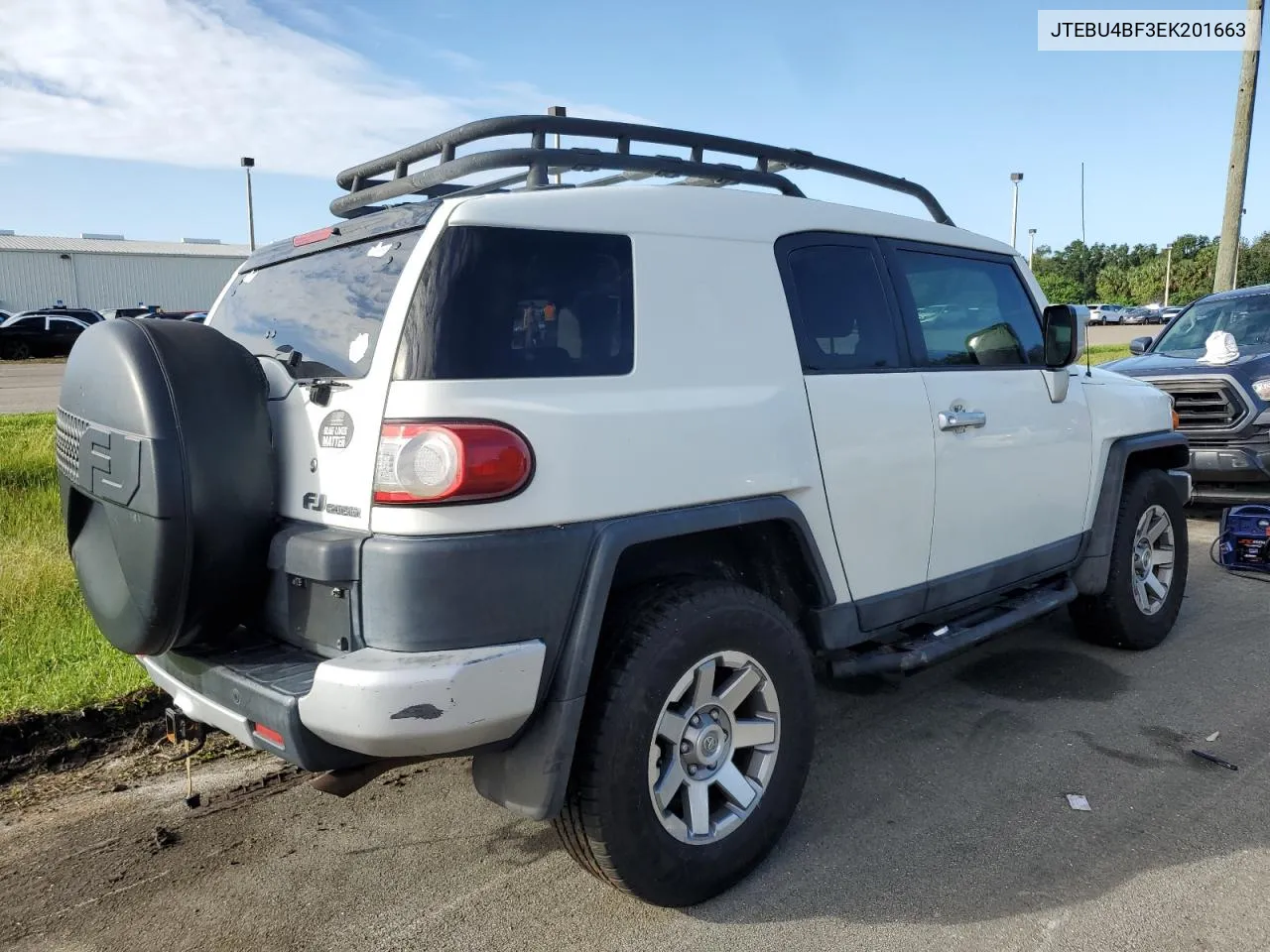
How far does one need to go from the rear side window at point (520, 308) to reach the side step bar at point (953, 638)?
1.50m

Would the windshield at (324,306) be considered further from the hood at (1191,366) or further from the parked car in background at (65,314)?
the parked car in background at (65,314)

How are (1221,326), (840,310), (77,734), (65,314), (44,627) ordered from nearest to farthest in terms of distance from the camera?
(840,310)
(77,734)
(44,627)
(1221,326)
(65,314)

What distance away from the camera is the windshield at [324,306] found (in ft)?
8.44

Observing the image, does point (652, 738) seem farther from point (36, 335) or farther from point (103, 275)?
point (103, 275)

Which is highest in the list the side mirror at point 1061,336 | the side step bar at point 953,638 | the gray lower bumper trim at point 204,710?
the side mirror at point 1061,336

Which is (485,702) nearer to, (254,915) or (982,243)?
(254,915)

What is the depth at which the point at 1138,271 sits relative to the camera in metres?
71.6

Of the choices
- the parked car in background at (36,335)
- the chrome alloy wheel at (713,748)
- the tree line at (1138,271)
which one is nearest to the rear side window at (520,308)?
the chrome alloy wheel at (713,748)

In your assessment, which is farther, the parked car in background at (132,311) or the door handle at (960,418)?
the parked car in background at (132,311)

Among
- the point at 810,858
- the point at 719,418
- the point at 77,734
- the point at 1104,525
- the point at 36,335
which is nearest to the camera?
the point at 719,418

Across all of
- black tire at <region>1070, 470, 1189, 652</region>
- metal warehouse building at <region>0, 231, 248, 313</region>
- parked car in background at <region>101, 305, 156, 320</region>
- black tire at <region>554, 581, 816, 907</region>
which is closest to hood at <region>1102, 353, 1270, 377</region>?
black tire at <region>1070, 470, 1189, 652</region>

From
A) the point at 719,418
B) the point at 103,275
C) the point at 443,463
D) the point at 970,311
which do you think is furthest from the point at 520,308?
the point at 103,275

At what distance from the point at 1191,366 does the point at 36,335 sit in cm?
3165

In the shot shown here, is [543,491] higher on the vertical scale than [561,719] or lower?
higher
